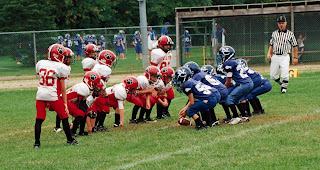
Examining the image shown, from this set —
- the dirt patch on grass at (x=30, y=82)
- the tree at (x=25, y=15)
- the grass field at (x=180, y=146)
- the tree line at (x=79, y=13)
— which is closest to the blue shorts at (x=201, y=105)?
the grass field at (x=180, y=146)

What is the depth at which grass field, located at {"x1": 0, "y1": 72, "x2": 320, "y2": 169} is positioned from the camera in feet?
22.4

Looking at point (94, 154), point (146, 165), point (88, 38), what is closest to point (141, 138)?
point (94, 154)

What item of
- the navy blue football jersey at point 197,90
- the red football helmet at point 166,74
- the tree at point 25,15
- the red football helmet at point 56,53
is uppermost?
the tree at point 25,15

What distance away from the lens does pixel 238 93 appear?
9.98 m

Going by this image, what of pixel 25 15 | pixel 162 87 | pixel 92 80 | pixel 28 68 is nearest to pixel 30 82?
pixel 28 68

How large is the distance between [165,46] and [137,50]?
46.4 feet

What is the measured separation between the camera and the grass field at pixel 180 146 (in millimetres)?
6824

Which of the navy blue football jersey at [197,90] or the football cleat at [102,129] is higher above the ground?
the navy blue football jersey at [197,90]

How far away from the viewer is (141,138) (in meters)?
8.89

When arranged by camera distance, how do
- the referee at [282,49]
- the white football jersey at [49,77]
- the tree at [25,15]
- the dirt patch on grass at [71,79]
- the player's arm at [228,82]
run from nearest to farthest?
1. the white football jersey at [49,77]
2. the player's arm at [228,82]
3. the referee at [282,49]
4. the dirt patch on grass at [71,79]
5. the tree at [25,15]

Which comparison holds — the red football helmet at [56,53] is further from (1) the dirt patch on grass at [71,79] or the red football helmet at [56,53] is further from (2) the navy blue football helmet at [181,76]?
(1) the dirt patch on grass at [71,79]

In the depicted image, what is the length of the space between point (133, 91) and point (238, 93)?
2.05 metres

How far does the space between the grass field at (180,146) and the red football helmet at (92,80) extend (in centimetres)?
92

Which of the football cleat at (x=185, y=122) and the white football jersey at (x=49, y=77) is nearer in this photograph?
the white football jersey at (x=49, y=77)
